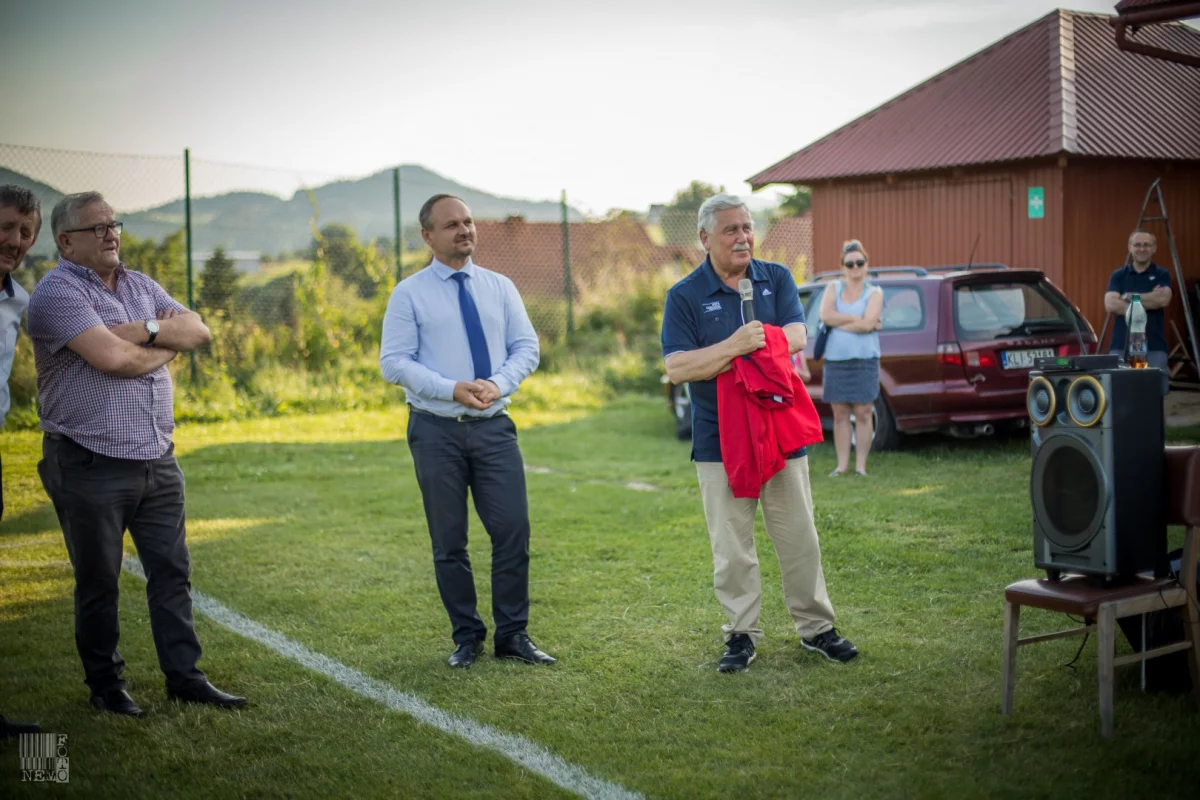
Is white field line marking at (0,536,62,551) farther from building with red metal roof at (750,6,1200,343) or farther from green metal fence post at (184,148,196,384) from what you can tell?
building with red metal roof at (750,6,1200,343)

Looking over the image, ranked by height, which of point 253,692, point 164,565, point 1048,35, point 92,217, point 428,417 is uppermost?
point 1048,35

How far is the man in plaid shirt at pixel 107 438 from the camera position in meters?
4.70

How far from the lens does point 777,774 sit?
3.95 m

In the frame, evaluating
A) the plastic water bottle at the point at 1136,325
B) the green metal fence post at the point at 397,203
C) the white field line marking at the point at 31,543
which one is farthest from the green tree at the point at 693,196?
the white field line marking at the point at 31,543

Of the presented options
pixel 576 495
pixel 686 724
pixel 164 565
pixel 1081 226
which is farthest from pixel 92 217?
pixel 1081 226

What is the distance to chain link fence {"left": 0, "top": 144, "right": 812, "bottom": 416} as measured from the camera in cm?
1603

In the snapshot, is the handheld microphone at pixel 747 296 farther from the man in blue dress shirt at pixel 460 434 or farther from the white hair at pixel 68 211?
the white hair at pixel 68 211

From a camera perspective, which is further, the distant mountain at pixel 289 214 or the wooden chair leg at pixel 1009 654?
the distant mountain at pixel 289 214

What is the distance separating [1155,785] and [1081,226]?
1266cm

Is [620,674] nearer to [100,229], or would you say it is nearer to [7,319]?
[100,229]

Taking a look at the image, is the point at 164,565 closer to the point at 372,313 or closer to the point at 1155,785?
the point at 1155,785

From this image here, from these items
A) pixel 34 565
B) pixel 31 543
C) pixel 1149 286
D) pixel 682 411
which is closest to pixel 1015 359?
pixel 1149 286

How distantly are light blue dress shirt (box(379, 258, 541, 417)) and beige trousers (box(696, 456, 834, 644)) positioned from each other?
114cm

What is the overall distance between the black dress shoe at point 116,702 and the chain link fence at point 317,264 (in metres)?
11.2
